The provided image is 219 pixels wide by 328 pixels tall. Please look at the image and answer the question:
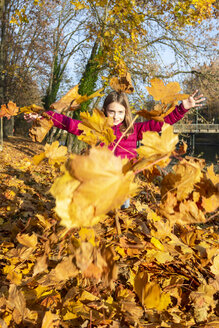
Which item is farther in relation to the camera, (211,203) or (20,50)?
(20,50)

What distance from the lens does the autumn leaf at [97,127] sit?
2.71ft

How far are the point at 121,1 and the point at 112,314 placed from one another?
6607mm

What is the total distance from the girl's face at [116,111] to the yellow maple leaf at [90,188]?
194 centimetres

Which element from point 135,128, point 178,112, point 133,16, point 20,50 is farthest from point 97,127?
point 20,50

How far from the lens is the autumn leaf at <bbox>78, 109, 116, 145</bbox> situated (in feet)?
2.71

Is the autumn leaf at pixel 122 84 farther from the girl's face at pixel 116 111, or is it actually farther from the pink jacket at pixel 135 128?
the girl's face at pixel 116 111

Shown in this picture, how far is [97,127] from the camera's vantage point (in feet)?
2.78

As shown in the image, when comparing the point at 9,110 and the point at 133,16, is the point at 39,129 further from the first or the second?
the point at 133,16

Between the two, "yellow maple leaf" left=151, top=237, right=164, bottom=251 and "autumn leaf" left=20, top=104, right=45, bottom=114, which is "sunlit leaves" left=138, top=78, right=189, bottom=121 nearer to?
"autumn leaf" left=20, top=104, right=45, bottom=114

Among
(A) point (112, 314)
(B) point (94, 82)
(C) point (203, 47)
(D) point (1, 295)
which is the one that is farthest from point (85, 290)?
(B) point (94, 82)

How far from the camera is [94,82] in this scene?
11.2 meters

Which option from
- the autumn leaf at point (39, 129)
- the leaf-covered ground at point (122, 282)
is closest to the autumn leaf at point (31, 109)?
the autumn leaf at point (39, 129)

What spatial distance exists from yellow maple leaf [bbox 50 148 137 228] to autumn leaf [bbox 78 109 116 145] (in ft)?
1.06

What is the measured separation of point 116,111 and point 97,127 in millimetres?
1636
